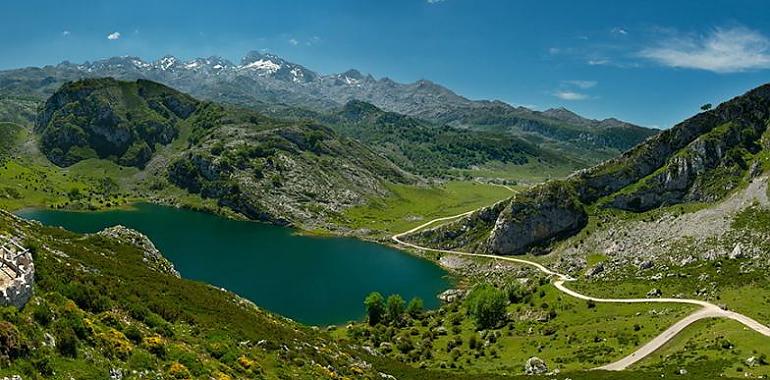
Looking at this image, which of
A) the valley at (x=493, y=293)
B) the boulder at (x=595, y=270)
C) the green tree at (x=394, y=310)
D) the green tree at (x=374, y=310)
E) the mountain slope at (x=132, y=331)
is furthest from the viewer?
the boulder at (x=595, y=270)

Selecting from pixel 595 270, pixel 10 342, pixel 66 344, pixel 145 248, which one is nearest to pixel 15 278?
pixel 66 344

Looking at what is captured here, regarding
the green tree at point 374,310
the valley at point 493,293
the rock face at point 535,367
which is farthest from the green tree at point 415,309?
the rock face at point 535,367

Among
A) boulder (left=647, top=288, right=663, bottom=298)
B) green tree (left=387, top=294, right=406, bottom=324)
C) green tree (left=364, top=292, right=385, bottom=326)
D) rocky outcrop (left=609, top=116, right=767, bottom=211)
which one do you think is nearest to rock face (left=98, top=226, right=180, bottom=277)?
green tree (left=364, top=292, right=385, bottom=326)

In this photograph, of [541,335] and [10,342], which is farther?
[541,335]

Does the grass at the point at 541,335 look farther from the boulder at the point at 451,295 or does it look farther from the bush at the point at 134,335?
the bush at the point at 134,335

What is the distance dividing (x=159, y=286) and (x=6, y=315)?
27.4 meters

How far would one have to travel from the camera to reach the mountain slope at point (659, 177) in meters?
162

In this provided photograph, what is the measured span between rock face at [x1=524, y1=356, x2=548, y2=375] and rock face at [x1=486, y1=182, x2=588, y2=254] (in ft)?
365

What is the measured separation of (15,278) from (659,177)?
179696 millimetres

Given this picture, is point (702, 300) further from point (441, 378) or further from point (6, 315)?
point (6, 315)

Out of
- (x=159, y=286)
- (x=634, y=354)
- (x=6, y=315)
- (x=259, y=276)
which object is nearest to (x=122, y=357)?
(x=6, y=315)

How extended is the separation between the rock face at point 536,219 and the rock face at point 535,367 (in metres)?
111

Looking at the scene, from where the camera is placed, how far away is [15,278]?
29.4 m

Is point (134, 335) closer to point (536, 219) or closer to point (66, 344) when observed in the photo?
point (66, 344)
